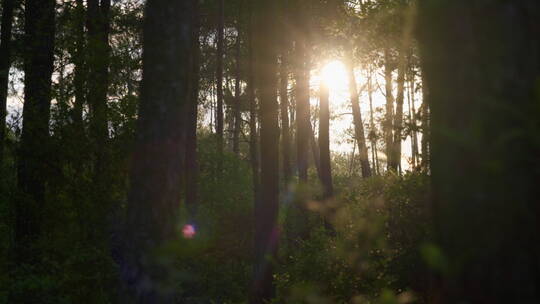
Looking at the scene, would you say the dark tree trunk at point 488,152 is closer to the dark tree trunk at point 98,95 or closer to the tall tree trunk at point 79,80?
the dark tree trunk at point 98,95

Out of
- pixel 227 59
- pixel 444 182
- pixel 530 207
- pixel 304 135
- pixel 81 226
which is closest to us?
pixel 530 207

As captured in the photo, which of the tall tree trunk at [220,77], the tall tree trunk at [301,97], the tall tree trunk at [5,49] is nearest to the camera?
the tall tree trunk at [5,49]

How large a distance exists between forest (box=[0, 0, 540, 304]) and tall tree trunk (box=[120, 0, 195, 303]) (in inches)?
0.5

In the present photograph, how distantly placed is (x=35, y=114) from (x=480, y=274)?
8831mm

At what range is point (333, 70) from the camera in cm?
2367

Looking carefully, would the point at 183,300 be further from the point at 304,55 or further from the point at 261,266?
the point at 304,55

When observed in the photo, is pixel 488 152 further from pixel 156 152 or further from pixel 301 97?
pixel 301 97

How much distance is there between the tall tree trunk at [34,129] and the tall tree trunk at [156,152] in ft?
15.5

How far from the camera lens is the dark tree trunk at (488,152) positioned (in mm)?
1396

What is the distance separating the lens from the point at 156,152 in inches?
181

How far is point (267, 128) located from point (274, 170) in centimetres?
84

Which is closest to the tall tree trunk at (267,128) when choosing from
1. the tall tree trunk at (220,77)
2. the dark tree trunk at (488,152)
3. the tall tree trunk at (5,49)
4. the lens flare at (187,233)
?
A: the lens flare at (187,233)

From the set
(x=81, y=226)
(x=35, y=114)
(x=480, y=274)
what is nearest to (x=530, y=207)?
(x=480, y=274)

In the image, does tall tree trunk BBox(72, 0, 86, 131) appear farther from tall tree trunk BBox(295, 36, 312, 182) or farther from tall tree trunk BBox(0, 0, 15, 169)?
tall tree trunk BBox(295, 36, 312, 182)
